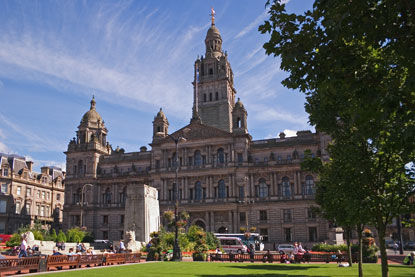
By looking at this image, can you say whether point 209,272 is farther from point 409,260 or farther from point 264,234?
point 264,234

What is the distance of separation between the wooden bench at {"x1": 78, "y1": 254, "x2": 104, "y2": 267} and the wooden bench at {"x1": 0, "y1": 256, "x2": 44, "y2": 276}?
4229 millimetres

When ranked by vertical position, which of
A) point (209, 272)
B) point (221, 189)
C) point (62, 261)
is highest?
point (221, 189)

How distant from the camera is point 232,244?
4828cm

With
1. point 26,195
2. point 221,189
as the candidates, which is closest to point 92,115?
point 26,195

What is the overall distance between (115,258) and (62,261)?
233 inches

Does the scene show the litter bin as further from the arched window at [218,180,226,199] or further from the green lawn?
the arched window at [218,180,226,199]

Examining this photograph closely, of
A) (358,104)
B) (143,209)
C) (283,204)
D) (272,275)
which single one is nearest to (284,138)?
(283,204)

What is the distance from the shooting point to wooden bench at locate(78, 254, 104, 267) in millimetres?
25672

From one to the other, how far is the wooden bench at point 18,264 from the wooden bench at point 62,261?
3.33 feet

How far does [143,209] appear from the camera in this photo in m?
40.9

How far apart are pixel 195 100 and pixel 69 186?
2909cm

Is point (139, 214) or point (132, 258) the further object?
point (139, 214)

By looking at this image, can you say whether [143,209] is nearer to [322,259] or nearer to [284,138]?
[322,259]

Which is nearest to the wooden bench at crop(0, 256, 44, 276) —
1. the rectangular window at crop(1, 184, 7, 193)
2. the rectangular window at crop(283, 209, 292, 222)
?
the rectangular window at crop(283, 209, 292, 222)
